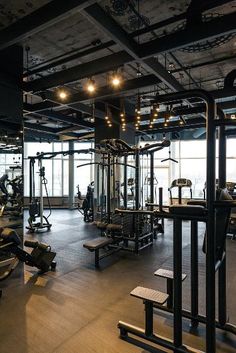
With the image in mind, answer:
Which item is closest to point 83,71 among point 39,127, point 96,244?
point 96,244

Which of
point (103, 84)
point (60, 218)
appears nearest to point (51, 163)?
point (60, 218)

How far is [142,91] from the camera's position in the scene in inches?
274

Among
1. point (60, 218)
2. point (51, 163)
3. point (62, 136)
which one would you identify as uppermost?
point (62, 136)

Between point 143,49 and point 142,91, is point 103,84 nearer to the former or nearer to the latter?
point 142,91

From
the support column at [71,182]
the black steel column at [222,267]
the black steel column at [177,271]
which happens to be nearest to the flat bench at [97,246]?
the black steel column at [222,267]

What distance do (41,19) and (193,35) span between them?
1959mm

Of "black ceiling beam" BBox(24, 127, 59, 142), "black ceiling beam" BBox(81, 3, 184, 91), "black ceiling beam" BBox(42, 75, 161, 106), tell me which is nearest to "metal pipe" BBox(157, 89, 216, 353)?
"black ceiling beam" BBox(81, 3, 184, 91)

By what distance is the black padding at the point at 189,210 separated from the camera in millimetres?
1997

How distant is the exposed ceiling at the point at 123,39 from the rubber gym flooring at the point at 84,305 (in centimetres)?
241

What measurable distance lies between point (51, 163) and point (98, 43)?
9.90 metres

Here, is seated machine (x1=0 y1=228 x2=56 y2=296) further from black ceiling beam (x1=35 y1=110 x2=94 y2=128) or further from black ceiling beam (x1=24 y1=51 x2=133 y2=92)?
black ceiling beam (x1=35 y1=110 x2=94 y2=128)

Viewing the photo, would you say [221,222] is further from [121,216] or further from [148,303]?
[121,216]

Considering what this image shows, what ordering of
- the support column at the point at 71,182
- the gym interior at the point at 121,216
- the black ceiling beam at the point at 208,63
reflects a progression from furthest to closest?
the support column at the point at 71,182 < the black ceiling beam at the point at 208,63 < the gym interior at the point at 121,216

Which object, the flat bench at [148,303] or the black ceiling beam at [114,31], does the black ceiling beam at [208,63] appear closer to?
the black ceiling beam at [114,31]
